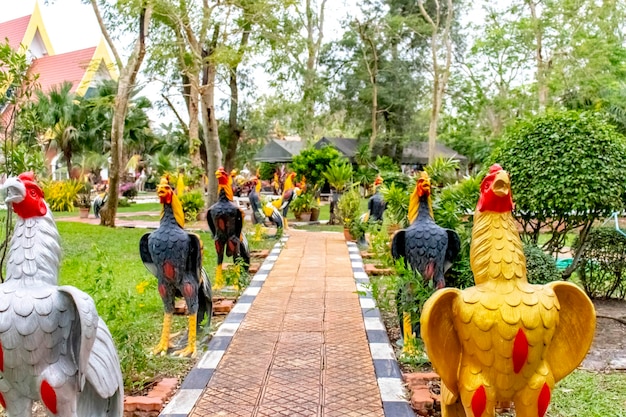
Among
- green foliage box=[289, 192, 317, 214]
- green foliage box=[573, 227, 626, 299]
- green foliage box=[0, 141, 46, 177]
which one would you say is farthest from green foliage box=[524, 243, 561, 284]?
green foliage box=[289, 192, 317, 214]

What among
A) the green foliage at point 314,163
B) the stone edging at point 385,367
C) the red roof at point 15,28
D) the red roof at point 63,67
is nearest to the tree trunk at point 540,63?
the green foliage at point 314,163

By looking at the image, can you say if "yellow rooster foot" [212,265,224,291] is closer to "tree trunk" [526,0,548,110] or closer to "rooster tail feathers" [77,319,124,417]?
"rooster tail feathers" [77,319,124,417]

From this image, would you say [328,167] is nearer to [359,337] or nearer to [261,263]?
[261,263]

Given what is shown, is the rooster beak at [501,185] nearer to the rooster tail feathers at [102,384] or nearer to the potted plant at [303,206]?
the rooster tail feathers at [102,384]

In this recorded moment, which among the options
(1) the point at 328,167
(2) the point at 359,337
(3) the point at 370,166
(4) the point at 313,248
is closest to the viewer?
(2) the point at 359,337

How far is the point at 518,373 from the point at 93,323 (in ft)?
5.85

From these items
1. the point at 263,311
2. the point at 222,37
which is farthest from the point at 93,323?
the point at 222,37

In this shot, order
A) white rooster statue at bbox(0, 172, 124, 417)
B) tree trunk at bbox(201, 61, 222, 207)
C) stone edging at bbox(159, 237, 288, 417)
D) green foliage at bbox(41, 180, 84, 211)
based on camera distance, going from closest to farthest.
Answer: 1. white rooster statue at bbox(0, 172, 124, 417)
2. stone edging at bbox(159, 237, 288, 417)
3. tree trunk at bbox(201, 61, 222, 207)
4. green foliage at bbox(41, 180, 84, 211)

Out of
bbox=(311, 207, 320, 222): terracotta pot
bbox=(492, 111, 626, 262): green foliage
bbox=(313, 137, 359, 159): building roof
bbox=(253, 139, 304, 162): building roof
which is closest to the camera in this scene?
bbox=(492, 111, 626, 262): green foliage

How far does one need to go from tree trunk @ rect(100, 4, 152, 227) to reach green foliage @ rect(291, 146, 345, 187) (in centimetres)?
544

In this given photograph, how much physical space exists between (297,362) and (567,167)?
3089mm

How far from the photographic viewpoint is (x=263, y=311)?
5.93 m

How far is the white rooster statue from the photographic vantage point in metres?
2.26

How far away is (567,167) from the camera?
526cm
